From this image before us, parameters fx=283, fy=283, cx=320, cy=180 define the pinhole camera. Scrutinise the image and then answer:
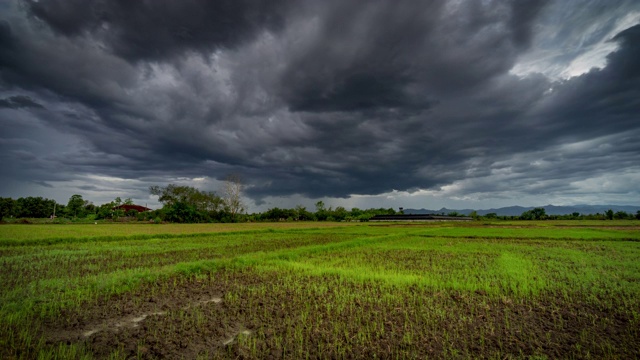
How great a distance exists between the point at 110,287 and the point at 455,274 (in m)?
10.6

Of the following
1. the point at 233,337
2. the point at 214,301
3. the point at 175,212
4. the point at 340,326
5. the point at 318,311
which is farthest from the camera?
the point at 175,212

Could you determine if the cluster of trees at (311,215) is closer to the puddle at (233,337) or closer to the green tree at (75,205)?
the green tree at (75,205)

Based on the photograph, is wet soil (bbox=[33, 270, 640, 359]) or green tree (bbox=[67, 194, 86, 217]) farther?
green tree (bbox=[67, 194, 86, 217])

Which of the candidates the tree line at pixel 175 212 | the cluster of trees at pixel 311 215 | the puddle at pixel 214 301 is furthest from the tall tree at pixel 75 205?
the puddle at pixel 214 301

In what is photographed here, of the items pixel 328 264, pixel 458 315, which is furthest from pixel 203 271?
pixel 458 315

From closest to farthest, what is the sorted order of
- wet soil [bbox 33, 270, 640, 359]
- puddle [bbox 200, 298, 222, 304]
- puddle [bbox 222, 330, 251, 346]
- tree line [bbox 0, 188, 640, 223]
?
wet soil [bbox 33, 270, 640, 359] < puddle [bbox 222, 330, 251, 346] < puddle [bbox 200, 298, 222, 304] < tree line [bbox 0, 188, 640, 223]

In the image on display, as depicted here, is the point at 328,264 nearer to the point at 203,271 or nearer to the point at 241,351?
the point at 203,271

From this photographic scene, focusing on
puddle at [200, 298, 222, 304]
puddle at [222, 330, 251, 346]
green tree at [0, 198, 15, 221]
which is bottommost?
puddle at [200, 298, 222, 304]

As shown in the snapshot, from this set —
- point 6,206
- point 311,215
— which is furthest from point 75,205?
point 311,215

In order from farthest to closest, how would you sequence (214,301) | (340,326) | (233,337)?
(214,301)
(340,326)
(233,337)

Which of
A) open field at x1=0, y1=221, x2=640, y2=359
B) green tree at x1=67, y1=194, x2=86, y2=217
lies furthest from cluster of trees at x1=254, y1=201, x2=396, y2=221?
open field at x1=0, y1=221, x2=640, y2=359

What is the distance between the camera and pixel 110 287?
786cm

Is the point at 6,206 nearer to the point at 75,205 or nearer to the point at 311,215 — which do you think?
the point at 75,205

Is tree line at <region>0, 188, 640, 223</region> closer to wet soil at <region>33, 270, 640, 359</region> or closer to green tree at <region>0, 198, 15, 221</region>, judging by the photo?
green tree at <region>0, 198, 15, 221</region>
